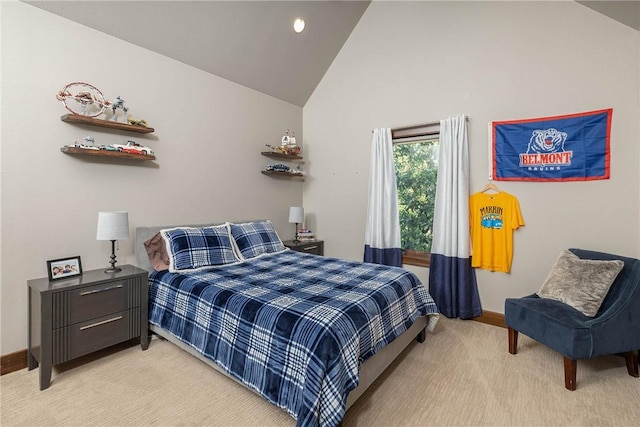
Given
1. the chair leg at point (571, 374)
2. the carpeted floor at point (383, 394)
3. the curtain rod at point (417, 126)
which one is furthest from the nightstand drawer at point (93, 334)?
the curtain rod at point (417, 126)

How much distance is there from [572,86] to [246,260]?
348 centimetres

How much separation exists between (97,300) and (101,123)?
1.46m

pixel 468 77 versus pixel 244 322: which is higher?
pixel 468 77

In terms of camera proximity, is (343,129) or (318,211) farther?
(318,211)

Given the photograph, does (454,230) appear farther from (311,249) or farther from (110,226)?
(110,226)

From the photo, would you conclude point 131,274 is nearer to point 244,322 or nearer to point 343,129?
point 244,322

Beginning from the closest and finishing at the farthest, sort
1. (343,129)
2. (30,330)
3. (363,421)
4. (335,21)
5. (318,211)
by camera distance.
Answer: (363,421) → (30,330) → (335,21) → (343,129) → (318,211)

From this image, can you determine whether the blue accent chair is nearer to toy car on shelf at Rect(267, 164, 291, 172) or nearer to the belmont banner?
the belmont banner

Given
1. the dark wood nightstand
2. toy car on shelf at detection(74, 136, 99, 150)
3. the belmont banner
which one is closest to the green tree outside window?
the belmont banner

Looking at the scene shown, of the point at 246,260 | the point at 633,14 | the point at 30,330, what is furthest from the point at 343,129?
the point at 30,330

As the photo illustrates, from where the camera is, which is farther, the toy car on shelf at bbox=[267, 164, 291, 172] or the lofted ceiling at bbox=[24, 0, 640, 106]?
the toy car on shelf at bbox=[267, 164, 291, 172]

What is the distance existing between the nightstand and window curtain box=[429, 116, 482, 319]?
9.71ft

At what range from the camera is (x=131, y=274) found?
2.44 m

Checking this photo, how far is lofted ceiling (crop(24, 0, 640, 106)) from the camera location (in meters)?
2.53
